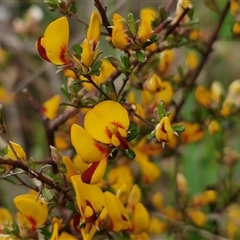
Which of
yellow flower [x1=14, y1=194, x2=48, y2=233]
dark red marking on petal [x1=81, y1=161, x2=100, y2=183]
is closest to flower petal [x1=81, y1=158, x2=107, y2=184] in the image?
dark red marking on petal [x1=81, y1=161, x2=100, y2=183]

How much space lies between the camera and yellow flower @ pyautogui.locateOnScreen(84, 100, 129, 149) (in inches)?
30.7

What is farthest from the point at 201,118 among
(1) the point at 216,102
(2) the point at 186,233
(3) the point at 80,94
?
(3) the point at 80,94

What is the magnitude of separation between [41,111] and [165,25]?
302 mm

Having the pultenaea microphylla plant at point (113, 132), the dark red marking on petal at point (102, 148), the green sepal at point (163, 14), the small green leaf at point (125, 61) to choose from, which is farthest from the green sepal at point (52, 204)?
the green sepal at point (163, 14)

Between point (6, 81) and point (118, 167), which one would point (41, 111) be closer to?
point (118, 167)

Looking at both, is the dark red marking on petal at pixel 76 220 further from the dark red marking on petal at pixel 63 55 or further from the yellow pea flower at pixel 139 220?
the dark red marking on petal at pixel 63 55

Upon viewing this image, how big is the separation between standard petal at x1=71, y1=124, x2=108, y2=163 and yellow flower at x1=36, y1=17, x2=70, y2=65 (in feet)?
0.35

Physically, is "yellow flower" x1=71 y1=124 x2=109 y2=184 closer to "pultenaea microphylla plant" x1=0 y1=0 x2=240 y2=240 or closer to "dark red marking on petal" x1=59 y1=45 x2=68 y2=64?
"pultenaea microphylla plant" x1=0 y1=0 x2=240 y2=240

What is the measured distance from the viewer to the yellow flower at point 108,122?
2.56 feet

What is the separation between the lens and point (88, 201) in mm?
810

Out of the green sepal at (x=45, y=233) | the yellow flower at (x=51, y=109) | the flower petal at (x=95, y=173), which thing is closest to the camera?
the flower petal at (x=95, y=173)

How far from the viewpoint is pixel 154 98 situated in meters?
1.08

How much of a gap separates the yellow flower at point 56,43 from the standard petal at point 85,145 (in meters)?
0.11

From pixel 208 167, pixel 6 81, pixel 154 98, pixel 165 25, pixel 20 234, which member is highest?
pixel 165 25
